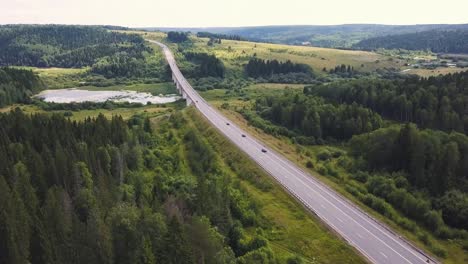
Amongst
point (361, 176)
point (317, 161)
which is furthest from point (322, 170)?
point (317, 161)

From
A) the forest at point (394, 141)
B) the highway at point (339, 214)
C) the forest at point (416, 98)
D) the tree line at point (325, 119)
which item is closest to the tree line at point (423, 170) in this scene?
the forest at point (394, 141)

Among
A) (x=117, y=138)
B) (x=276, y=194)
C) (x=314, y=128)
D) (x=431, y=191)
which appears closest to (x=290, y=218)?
(x=276, y=194)

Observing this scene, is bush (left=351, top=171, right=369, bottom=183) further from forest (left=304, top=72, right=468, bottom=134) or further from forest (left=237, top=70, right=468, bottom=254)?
forest (left=304, top=72, right=468, bottom=134)

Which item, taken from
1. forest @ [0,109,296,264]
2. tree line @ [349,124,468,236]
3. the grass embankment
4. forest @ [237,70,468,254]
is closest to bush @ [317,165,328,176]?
forest @ [237,70,468,254]

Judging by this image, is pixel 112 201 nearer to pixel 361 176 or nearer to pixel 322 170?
pixel 322 170

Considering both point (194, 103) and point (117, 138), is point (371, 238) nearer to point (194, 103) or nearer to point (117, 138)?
point (117, 138)
